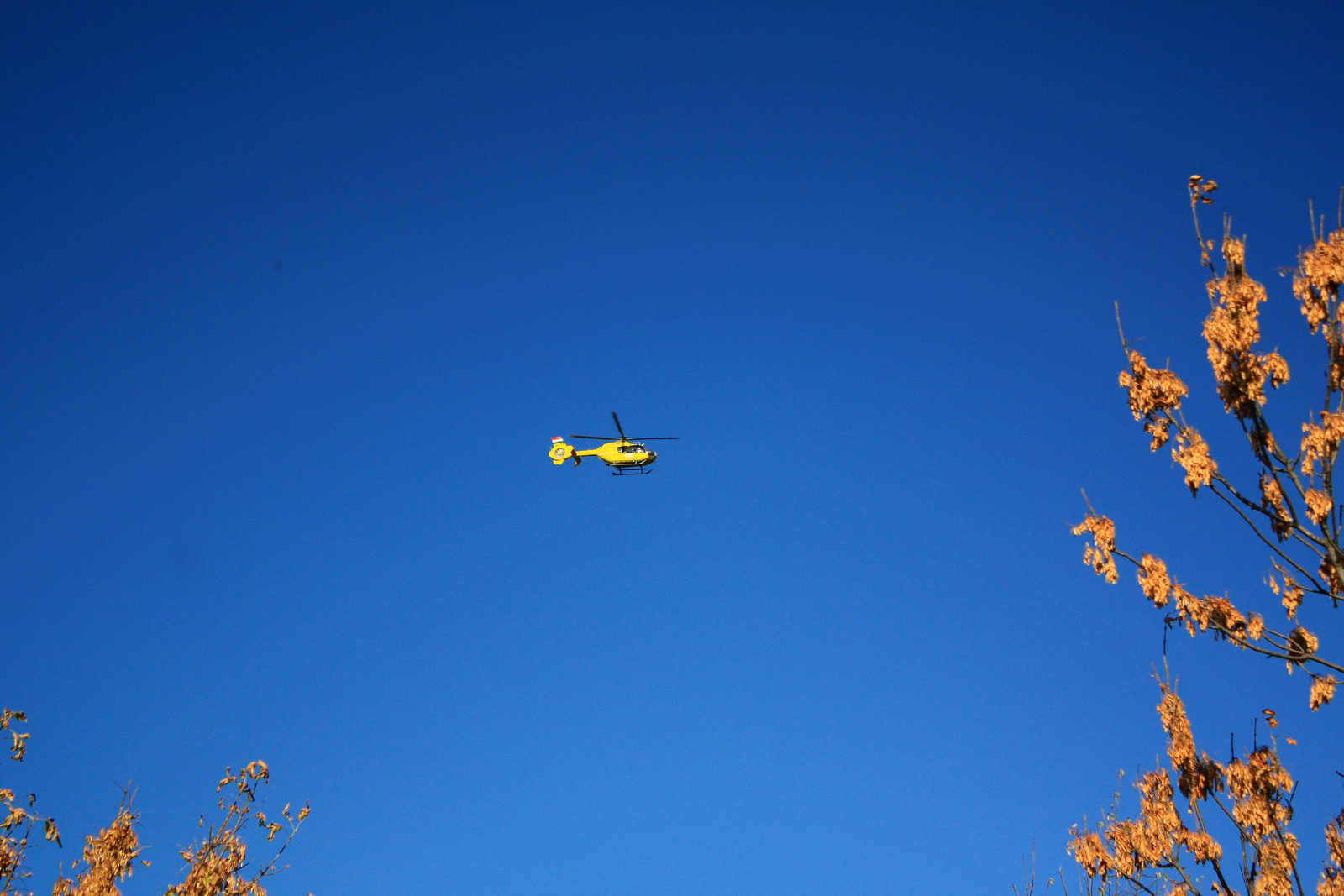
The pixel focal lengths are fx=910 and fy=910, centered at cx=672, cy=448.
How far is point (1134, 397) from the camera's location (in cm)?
1076

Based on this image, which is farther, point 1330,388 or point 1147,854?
point 1147,854

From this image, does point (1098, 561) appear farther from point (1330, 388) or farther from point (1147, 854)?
point (1147, 854)

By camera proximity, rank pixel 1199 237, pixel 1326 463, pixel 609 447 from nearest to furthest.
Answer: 1. pixel 1326 463
2. pixel 1199 237
3. pixel 609 447

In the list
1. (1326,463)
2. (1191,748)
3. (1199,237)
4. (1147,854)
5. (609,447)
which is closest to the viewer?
(1326,463)

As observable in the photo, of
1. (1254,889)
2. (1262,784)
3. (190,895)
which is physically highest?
(1262,784)

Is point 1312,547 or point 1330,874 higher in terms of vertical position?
point 1312,547

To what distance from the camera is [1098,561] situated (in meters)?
10.6

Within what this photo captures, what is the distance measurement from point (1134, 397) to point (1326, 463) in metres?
2.00

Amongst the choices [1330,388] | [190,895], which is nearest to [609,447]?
[190,895]

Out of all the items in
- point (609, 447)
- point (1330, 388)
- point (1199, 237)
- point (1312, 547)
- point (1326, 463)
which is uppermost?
point (609, 447)

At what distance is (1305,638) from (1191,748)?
101 inches

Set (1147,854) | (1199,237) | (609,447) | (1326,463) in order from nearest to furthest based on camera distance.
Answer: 1. (1326,463)
2. (1199,237)
3. (1147,854)
4. (609,447)

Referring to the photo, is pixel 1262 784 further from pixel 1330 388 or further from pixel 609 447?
pixel 609 447

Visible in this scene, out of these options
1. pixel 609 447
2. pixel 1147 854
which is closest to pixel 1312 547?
pixel 1147 854
